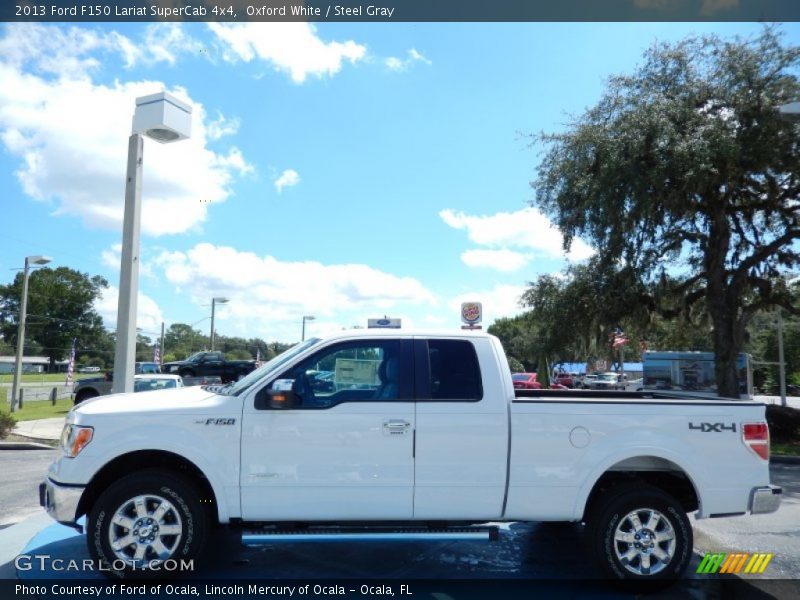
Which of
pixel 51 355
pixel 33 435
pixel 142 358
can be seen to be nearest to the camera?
pixel 33 435

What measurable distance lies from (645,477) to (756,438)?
923mm

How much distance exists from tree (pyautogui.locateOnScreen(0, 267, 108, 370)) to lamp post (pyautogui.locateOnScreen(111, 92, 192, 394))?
113 metres

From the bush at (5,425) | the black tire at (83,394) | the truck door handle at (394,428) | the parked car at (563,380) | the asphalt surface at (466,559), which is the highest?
the truck door handle at (394,428)

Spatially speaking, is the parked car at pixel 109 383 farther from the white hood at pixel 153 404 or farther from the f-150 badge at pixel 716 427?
the f-150 badge at pixel 716 427

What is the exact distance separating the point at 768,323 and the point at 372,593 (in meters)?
59.0

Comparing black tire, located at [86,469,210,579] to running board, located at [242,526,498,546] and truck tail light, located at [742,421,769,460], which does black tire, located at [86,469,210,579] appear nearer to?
running board, located at [242,526,498,546]

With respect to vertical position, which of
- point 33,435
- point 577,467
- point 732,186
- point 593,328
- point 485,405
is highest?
point 732,186

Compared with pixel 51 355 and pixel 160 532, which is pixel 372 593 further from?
pixel 51 355

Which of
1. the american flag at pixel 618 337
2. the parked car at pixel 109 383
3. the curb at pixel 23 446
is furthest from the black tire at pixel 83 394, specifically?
the american flag at pixel 618 337

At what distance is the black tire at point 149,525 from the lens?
4711 mm

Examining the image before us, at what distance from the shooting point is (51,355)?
115 m

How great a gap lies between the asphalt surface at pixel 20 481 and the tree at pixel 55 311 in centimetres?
10755

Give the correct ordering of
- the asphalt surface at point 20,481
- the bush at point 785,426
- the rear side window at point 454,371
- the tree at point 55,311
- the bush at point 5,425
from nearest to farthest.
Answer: the rear side window at point 454,371 < the asphalt surface at point 20,481 < the bush at point 5,425 < the bush at point 785,426 < the tree at point 55,311


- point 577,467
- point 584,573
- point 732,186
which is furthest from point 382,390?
point 732,186
